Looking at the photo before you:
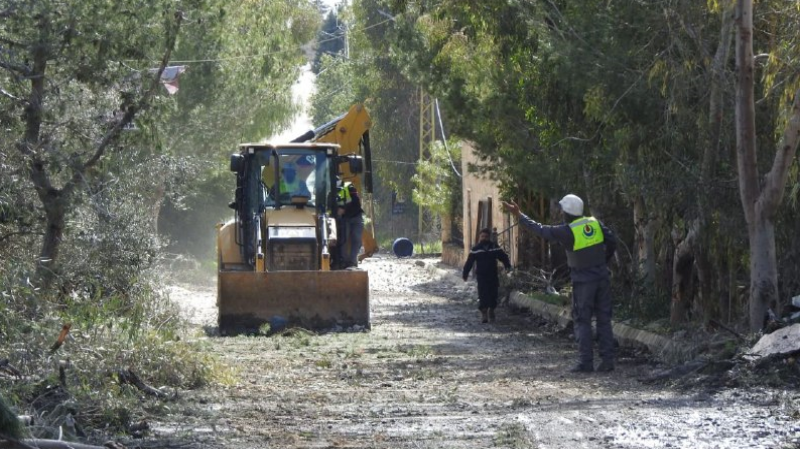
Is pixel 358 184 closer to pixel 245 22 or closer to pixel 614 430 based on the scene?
pixel 245 22

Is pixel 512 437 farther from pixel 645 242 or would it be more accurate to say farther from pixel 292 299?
pixel 645 242

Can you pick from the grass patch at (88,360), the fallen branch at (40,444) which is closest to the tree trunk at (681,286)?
the grass patch at (88,360)

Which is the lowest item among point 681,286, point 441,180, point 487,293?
point 487,293

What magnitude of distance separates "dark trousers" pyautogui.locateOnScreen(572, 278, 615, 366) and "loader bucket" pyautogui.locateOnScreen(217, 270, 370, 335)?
5502 mm

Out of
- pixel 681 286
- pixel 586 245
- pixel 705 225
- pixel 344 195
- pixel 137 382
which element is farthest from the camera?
pixel 344 195

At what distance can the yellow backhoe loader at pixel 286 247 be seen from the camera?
63.1 ft

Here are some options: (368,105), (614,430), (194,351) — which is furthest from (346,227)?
(368,105)

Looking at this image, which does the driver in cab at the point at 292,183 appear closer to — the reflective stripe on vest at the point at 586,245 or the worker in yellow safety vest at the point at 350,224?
the worker in yellow safety vest at the point at 350,224

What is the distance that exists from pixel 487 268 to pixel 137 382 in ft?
36.9

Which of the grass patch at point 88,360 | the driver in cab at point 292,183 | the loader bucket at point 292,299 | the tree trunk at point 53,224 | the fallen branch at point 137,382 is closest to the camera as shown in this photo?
the grass patch at point 88,360

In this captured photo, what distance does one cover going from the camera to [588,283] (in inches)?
566

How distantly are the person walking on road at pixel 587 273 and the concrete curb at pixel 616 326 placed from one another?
120cm

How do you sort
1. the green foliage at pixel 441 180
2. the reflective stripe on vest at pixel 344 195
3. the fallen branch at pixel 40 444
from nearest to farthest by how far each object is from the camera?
the fallen branch at pixel 40 444
the reflective stripe on vest at pixel 344 195
the green foliage at pixel 441 180

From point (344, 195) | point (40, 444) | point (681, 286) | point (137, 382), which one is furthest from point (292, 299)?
point (40, 444)
